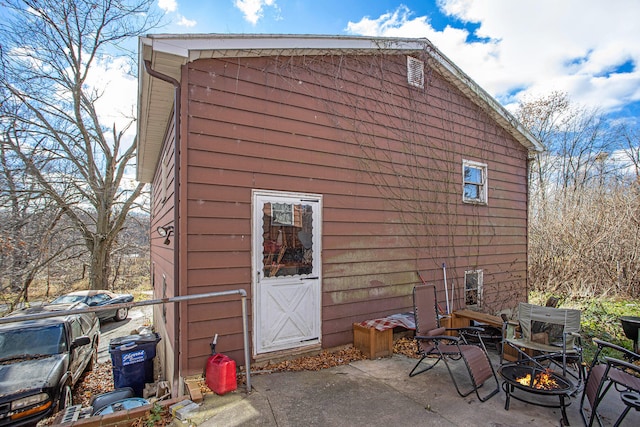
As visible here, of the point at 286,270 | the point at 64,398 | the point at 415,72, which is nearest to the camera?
the point at 286,270

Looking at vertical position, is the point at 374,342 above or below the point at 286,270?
below

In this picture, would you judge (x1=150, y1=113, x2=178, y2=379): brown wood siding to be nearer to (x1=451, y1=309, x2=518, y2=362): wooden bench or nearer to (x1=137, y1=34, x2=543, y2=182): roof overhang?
(x1=137, y1=34, x2=543, y2=182): roof overhang

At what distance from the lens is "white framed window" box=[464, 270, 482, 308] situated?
6859 millimetres

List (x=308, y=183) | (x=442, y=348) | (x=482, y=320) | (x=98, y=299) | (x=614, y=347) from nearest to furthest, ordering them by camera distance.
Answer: (x=614, y=347), (x=442, y=348), (x=308, y=183), (x=482, y=320), (x=98, y=299)

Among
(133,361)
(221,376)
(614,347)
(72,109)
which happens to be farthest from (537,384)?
(72,109)

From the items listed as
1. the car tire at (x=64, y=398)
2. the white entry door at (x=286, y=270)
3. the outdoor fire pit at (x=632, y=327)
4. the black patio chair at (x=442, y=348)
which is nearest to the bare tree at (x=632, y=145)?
the outdoor fire pit at (x=632, y=327)

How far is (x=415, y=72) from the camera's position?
6141 mm

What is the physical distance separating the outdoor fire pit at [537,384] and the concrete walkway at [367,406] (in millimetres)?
123

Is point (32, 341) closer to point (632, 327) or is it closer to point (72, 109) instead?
point (632, 327)

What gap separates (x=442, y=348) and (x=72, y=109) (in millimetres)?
16815

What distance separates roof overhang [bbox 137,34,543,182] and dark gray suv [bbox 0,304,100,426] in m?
2.91

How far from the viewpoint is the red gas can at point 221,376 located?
3.39 meters

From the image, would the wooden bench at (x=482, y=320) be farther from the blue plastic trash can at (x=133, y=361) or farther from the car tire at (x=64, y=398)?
→ the car tire at (x=64, y=398)

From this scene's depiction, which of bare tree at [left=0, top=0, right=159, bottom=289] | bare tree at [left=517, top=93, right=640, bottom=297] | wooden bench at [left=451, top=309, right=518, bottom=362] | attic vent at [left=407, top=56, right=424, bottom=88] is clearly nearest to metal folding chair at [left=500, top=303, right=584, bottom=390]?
wooden bench at [left=451, top=309, right=518, bottom=362]
